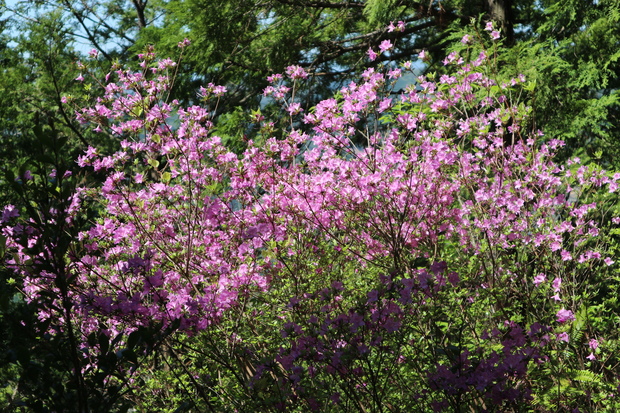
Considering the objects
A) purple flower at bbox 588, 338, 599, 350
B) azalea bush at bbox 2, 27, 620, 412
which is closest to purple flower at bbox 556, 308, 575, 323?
azalea bush at bbox 2, 27, 620, 412

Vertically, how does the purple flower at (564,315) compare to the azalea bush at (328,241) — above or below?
below

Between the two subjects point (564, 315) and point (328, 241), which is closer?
point (564, 315)

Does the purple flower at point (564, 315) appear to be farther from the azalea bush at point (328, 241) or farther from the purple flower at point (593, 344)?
the purple flower at point (593, 344)

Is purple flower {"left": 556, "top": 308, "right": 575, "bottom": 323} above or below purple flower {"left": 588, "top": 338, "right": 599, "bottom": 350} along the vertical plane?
above

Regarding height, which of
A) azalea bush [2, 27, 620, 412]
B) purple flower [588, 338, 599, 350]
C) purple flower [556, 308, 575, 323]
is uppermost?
azalea bush [2, 27, 620, 412]

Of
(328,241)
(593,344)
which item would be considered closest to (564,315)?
(593,344)

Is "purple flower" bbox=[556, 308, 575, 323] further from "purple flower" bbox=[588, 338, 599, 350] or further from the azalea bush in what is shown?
"purple flower" bbox=[588, 338, 599, 350]

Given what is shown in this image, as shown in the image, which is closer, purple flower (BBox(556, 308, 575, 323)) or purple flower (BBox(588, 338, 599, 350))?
purple flower (BBox(556, 308, 575, 323))

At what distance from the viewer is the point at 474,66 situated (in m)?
4.25

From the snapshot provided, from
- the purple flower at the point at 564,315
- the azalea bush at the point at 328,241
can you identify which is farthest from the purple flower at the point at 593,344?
the purple flower at the point at 564,315

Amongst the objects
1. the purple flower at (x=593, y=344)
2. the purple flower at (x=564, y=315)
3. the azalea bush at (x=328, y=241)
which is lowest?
the purple flower at (x=593, y=344)

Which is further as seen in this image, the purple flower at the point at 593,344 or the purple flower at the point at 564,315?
the purple flower at the point at 593,344

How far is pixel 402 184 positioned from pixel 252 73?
23.3 ft

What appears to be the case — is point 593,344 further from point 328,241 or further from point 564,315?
point 328,241
